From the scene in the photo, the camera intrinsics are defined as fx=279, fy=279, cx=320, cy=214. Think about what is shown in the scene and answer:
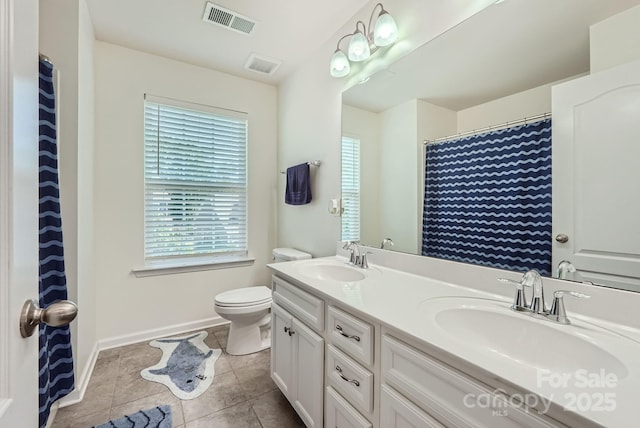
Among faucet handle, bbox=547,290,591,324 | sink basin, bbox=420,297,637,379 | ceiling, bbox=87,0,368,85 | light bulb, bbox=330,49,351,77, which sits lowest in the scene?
sink basin, bbox=420,297,637,379

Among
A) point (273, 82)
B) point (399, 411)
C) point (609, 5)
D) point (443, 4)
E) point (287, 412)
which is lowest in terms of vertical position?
point (287, 412)

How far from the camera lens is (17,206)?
44 cm

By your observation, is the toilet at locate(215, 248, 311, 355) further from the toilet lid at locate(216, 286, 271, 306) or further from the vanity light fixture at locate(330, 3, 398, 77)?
the vanity light fixture at locate(330, 3, 398, 77)

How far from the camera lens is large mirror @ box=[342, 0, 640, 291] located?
959mm

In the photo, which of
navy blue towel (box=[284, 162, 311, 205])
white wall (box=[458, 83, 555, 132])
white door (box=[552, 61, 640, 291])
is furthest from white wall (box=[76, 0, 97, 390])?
white door (box=[552, 61, 640, 291])

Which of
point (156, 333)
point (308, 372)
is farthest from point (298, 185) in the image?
point (156, 333)

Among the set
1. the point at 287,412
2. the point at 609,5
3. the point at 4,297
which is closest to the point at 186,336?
the point at 287,412

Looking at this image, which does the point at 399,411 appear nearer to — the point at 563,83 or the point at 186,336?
the point at 563,83

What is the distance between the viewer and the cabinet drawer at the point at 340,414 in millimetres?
990

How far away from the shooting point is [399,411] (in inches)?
33.0

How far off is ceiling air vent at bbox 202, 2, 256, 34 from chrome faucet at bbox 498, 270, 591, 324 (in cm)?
221

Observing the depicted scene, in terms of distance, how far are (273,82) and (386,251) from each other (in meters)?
2.17

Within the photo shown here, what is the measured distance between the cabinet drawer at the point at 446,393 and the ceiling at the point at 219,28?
203cm

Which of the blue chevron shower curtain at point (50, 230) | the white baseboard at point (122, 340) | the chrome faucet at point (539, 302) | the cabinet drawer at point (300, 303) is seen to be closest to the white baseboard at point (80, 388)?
the white baseboard at point (122, 340)
